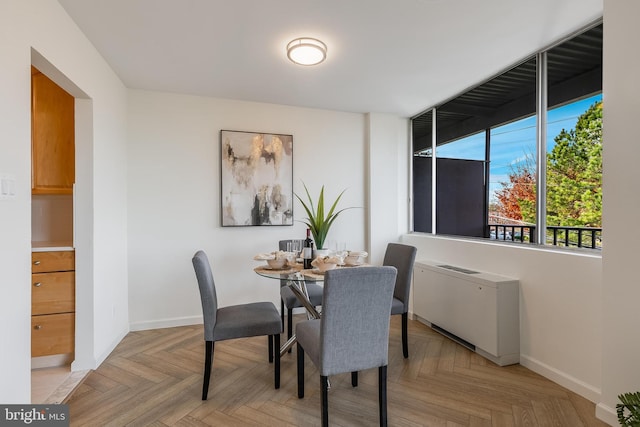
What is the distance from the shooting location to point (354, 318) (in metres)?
1.69

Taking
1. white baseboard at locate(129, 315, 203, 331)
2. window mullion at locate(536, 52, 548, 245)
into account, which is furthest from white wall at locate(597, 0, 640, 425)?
white baseboard at locate(129, 315, 203, 331)

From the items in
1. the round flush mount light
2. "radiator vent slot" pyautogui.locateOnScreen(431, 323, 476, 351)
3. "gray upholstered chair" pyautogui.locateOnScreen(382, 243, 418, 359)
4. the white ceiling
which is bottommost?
"radiator vent slot" pyautogui.locateOnScreen(431, 323, 476, 351)

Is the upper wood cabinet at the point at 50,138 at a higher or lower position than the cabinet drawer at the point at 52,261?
higher

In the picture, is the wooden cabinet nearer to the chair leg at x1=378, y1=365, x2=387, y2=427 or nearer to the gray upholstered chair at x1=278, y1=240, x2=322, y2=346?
the gray upholstered chair at x1=278, y1=240, x2=322, y2=346

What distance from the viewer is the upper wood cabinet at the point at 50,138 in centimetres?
255

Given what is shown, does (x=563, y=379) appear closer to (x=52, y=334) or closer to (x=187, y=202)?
(x=187, y=202)

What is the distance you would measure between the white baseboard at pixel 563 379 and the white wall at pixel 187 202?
251 centimetres

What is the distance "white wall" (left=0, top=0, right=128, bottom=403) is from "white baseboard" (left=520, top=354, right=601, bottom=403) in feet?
10.8

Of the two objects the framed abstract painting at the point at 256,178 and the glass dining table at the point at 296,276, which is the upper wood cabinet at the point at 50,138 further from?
the glass dining table at the point at 296,276

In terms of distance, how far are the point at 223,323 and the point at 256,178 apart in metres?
1.90

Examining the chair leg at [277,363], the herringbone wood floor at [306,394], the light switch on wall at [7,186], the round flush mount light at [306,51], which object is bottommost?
the herringbone wood floor at [306,394]

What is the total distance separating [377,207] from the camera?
405cm

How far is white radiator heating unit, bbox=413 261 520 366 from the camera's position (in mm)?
2508

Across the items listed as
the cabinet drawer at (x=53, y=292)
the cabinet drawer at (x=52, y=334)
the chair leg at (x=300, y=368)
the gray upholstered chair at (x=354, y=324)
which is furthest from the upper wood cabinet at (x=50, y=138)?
the gray upholstered chair at (x=354, y=324)
